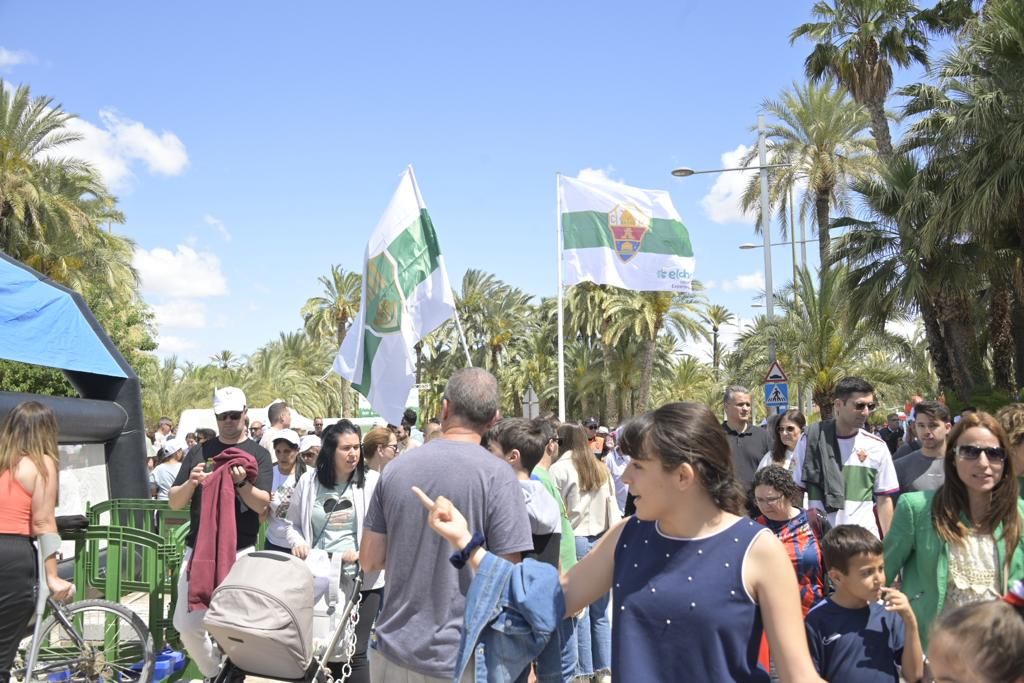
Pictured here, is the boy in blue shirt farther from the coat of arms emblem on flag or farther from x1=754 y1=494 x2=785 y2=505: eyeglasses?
the coat of arms emblem on flag

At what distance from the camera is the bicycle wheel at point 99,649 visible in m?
5.69

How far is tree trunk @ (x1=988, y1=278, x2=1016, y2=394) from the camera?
20984mm

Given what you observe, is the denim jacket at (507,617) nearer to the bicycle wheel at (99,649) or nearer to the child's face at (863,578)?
the child's face at (863,578)

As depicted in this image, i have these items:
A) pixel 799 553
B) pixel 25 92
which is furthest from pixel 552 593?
pixel 25 92

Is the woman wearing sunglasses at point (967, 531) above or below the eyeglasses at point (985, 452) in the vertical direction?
below

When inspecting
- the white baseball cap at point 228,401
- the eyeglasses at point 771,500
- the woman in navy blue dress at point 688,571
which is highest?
the white baseball cap at point 228,401

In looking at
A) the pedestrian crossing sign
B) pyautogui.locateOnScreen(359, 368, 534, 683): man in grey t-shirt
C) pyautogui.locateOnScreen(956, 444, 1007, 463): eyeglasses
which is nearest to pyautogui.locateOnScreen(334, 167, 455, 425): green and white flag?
pyautogui.locateOnScreen(359, 368, 534, 683): man in grey t-shirt

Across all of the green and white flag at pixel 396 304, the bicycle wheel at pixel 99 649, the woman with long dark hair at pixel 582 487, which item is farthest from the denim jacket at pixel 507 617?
the green and white flag at pixel 396 304

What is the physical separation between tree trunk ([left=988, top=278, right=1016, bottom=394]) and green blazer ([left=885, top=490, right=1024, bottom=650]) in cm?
1949

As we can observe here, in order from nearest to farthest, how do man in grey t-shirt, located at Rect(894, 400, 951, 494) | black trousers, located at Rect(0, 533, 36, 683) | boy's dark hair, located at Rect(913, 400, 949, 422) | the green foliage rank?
black trousers, located at Rect(0, 533, 36, 683) < man in grey t-shirt, located at Rect(894, 400, 951, 494) < boy's dark hair, located at Rect(913, 400, 949, 422) < the green foliage

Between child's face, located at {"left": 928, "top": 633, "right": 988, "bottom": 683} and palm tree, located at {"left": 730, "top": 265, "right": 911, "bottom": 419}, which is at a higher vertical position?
palm tree, located at {"left": 730, "top": 265, "right": 911, "bottom": 419}

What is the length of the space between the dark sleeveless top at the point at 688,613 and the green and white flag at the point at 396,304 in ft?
23.2

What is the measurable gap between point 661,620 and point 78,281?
1207 inches

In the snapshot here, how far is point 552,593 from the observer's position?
8.23 ft
